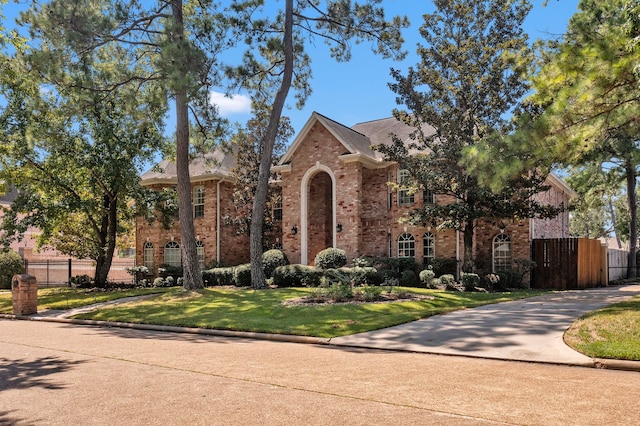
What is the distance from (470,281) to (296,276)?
7.37 m

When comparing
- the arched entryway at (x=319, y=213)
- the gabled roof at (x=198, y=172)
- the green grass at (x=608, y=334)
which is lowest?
the green grass at (x=608, y=334)

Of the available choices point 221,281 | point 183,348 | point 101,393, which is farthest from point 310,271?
point 101,393

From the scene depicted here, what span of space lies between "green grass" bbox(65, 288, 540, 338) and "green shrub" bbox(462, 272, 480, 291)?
2028 mm

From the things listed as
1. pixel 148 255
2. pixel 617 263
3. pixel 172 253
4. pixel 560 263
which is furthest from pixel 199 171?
pixel 617 263

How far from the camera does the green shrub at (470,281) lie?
62.9 ft

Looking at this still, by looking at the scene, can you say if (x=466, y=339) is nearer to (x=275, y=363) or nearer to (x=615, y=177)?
(x=275, y=363)

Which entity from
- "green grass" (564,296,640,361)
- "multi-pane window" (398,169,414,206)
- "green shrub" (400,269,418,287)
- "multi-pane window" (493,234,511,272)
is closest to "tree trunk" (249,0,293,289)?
"green shrub" (400,269,418,287)

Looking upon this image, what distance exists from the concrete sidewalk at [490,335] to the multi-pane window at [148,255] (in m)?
17.3

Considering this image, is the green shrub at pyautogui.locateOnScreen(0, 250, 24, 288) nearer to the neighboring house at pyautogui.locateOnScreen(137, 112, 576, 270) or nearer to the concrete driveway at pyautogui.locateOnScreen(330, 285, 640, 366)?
the neighboring house at pyautogui.locateOnScreen(137, 112, 576, 270)

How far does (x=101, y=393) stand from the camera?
5.86 meters

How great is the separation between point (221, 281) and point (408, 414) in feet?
66.0

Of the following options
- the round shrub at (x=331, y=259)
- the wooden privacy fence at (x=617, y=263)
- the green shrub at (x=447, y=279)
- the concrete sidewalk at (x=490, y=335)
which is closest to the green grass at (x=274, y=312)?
the concrete sidewalk at (x=490, y=335)

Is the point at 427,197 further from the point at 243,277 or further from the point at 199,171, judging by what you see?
the point at 199,171

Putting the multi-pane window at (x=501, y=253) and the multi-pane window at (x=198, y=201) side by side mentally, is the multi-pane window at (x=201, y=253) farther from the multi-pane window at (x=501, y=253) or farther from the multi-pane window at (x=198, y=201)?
the multi-pane window at (x=501, y=253)
